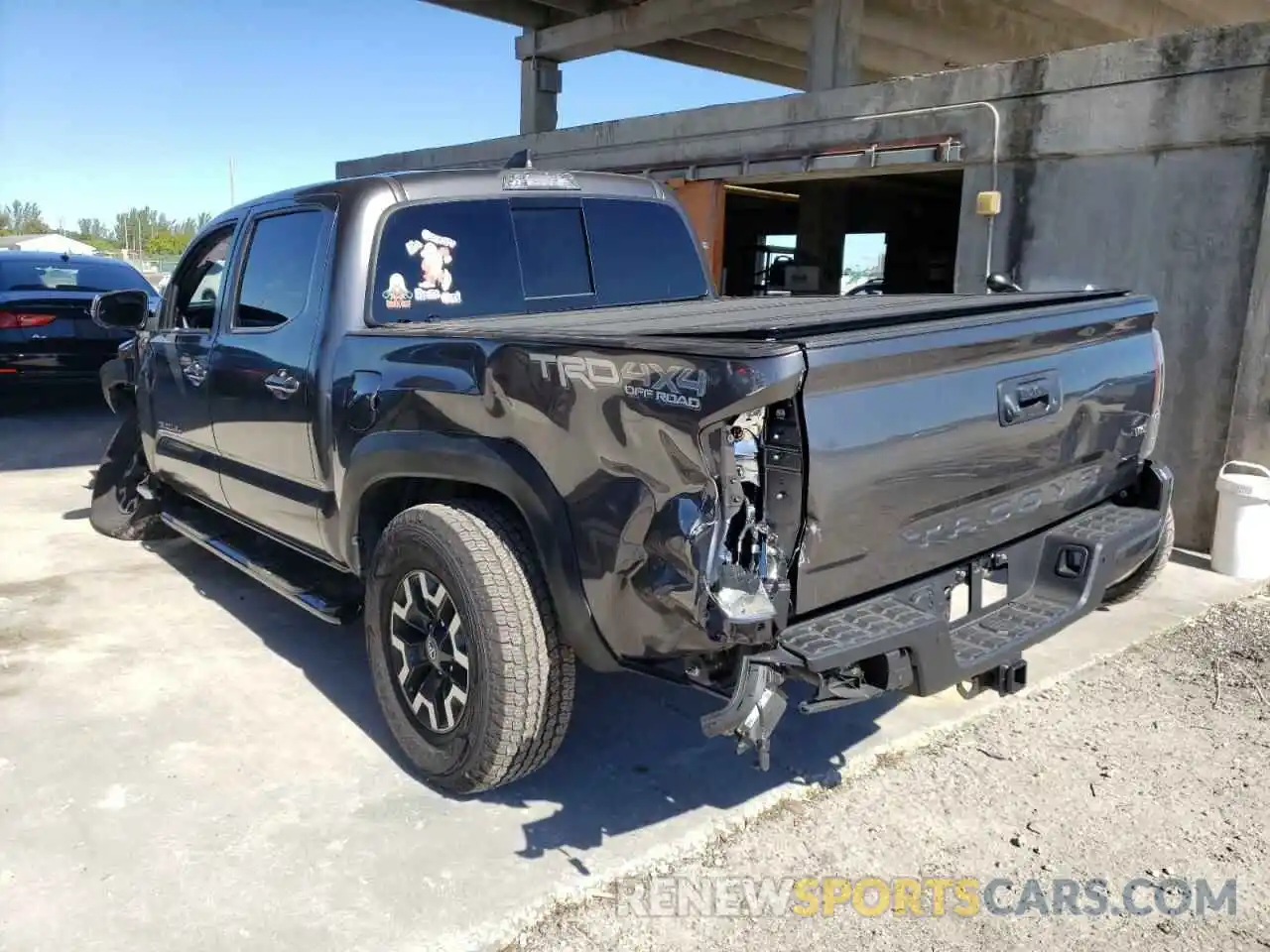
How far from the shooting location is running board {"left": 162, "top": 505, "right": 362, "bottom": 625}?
370cm

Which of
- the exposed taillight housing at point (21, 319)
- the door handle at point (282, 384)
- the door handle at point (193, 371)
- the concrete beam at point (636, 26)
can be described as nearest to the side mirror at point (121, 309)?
the door handle at point (193, 371)

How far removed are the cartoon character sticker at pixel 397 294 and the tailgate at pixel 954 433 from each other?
1792 mm

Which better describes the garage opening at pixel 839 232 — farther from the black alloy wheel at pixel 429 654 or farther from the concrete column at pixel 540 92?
the black alloy wheel at pixel 429 654

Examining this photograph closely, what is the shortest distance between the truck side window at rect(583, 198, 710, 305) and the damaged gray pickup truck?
1 cm

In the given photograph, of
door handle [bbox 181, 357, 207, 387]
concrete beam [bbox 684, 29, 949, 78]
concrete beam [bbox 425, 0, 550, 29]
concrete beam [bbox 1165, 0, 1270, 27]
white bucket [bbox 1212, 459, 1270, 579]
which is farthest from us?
concrete beam [bbox 684, 29, 949, 78]

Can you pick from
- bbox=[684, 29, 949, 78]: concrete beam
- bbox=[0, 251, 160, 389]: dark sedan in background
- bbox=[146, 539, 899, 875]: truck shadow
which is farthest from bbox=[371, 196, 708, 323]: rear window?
bbox=[684, 29, 949, 78]: concrete beam

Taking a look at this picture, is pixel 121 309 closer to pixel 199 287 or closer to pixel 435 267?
pixel 199 287

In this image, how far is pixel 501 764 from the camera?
9.40 feet

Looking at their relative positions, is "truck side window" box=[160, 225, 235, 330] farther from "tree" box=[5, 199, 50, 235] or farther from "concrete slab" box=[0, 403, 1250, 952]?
"tree" box=[5, 199, 50, 235]

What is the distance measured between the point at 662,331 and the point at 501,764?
134 cm

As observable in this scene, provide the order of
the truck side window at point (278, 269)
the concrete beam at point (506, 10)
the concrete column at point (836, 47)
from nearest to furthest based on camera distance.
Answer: the truck side window at point (278, 269) < the concrete column at point (836, 47) < the concrete beam at point (506, 10)

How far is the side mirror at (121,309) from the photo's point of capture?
5.12 m

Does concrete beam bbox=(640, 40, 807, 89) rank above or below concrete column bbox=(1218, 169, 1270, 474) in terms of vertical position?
above

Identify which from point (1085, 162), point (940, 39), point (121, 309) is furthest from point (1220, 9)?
point (121, 309)
